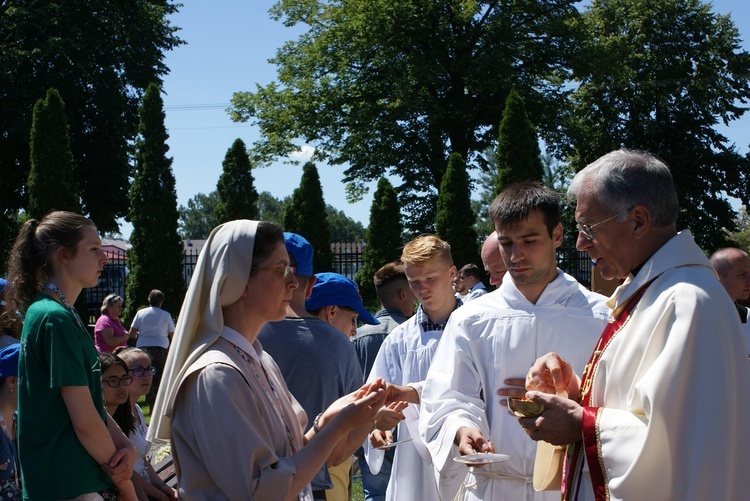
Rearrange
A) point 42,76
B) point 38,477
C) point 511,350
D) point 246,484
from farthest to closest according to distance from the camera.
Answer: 1. point 42,76
2. point 511,350
3. point 38,477
4. point 246,484

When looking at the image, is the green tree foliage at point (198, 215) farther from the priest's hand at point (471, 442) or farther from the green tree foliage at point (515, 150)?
the priest's hand at point (471, 442)

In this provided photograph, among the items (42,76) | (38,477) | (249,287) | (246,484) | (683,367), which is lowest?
(38,477)

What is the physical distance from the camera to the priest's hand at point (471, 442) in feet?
11.0

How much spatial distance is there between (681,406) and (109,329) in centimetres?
1082

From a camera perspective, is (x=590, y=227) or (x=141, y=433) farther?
(x=141, y=433)

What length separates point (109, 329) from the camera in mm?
11961

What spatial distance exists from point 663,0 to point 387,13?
1328 cm

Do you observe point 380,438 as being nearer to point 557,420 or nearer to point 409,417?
point 409,417

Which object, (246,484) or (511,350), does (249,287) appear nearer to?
(246,484)

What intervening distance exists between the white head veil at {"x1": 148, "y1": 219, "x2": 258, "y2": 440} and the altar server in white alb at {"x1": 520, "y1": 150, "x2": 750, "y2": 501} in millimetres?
1130

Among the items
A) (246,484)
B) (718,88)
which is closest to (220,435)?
(246,484)

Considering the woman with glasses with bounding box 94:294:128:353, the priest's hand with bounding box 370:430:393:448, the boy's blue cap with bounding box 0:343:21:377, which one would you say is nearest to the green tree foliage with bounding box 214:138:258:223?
the woman with glasses with bounding box 94:294:128:353

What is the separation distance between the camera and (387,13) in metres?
30.3

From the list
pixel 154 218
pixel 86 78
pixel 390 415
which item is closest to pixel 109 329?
pixel 390 415
